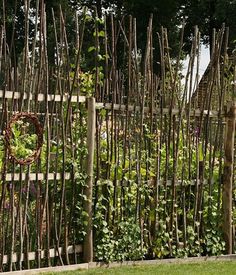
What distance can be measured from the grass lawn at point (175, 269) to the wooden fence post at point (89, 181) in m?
0.20

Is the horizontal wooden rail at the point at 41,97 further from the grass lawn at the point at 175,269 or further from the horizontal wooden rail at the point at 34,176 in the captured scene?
the grass lawn at the point at 175,269

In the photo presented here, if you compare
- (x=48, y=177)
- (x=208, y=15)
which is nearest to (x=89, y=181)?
(x=48, y=177)

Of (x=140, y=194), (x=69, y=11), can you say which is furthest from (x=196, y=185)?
(x=69, y=11)

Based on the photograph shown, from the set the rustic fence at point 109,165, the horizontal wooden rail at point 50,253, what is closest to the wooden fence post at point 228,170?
the rustic fence at point 109,165

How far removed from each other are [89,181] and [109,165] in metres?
0.26

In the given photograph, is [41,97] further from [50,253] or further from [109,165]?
[50,253]

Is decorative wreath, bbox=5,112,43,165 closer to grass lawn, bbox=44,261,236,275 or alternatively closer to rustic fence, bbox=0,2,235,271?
rustic fence, bbox=0,2,235,271

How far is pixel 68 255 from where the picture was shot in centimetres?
619

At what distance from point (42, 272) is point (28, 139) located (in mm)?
1163

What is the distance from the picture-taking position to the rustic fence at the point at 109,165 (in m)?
5.74

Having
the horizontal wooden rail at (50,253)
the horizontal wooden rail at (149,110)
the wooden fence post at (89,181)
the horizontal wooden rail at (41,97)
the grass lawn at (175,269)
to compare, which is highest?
the horizontal wooden rail at (41,97)

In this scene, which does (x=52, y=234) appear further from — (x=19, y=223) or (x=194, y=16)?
(x=194, y=16)

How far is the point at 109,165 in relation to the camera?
6316mm

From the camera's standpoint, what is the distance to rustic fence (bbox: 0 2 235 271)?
5738 mm
